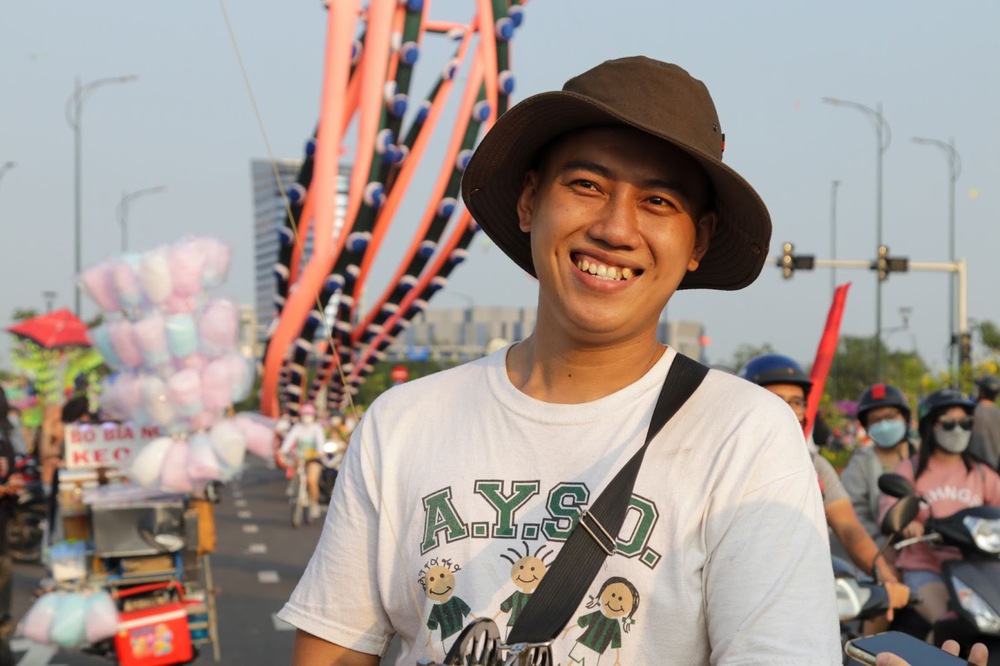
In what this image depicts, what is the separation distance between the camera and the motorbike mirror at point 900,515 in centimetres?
523

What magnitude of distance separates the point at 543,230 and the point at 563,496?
17.1 inches

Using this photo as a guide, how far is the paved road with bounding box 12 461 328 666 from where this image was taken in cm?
902

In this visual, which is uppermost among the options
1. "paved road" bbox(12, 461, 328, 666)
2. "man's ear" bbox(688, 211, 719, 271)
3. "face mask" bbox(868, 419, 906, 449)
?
"man's ear" bbox(688, 211, 719, 271)

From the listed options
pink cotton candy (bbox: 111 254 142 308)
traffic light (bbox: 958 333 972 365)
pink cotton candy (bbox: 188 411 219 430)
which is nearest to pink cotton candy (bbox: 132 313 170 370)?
pink cotton candy (bbox: 111 254 142 308)

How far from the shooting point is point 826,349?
562 centimetres

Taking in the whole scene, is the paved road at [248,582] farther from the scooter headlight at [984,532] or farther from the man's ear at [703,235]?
the man's ear at [703,235]

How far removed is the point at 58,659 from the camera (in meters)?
8.98

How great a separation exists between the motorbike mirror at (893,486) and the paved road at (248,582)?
4.47 meters

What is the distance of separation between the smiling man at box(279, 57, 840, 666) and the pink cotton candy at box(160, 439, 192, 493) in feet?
18.3

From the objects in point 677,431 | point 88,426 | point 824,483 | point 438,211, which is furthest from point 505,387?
point 438,211

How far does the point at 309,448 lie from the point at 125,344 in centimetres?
1106

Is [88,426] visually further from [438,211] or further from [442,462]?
[438,211]

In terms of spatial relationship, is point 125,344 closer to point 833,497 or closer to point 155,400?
point 155,400

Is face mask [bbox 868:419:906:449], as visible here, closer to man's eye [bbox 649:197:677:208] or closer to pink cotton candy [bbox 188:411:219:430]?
pink cotton candy [bbox 188:411:219:430]
